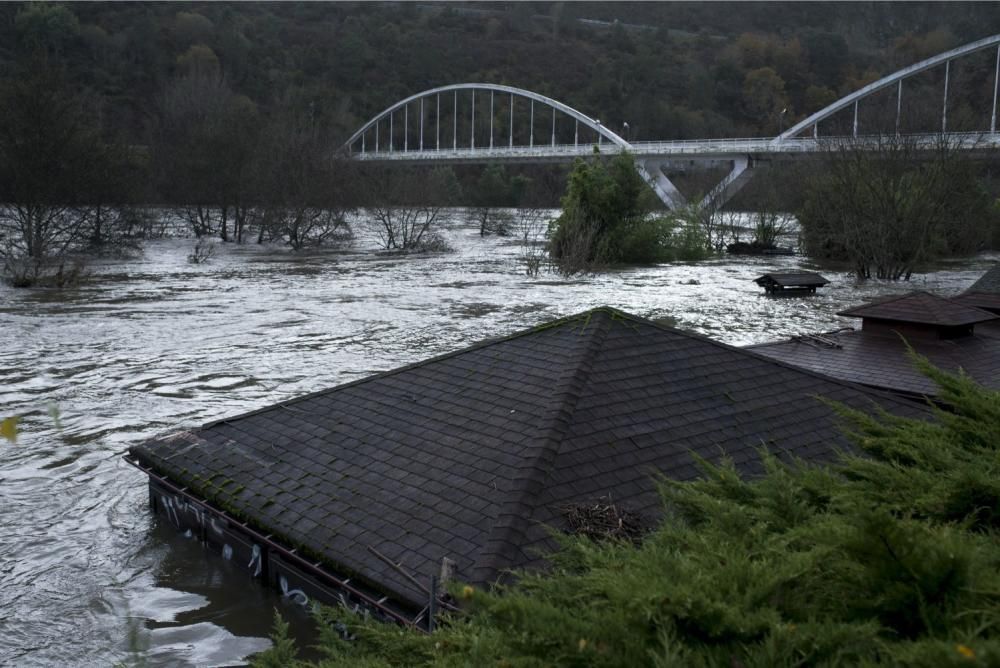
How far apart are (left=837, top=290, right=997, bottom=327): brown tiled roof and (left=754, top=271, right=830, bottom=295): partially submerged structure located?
19.2 m

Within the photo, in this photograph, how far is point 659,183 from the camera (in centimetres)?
7325

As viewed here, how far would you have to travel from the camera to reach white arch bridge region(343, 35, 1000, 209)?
179 ft

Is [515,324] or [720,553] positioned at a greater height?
[720,553]

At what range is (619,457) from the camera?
7875mm

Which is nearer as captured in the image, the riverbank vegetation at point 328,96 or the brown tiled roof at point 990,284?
the brown tiled roof at point 990,284

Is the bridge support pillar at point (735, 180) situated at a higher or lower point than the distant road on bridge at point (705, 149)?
lower

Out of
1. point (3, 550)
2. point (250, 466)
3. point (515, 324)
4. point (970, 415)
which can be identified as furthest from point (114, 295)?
point (970, 415)

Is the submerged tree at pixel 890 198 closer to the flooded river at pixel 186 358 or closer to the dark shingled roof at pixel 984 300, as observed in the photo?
the flooded river at pixel 186 358

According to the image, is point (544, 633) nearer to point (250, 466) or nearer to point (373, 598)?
point (373, 598)

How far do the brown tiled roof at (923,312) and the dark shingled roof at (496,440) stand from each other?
396 cm

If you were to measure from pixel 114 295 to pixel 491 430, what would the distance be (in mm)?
27452

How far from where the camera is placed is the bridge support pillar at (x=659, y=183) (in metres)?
69.7

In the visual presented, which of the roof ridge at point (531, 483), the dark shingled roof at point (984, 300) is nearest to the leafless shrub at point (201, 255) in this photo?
the dark shingled roof at point (984, 300)

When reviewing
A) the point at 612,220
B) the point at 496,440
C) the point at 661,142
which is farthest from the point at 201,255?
the point at 661,142
